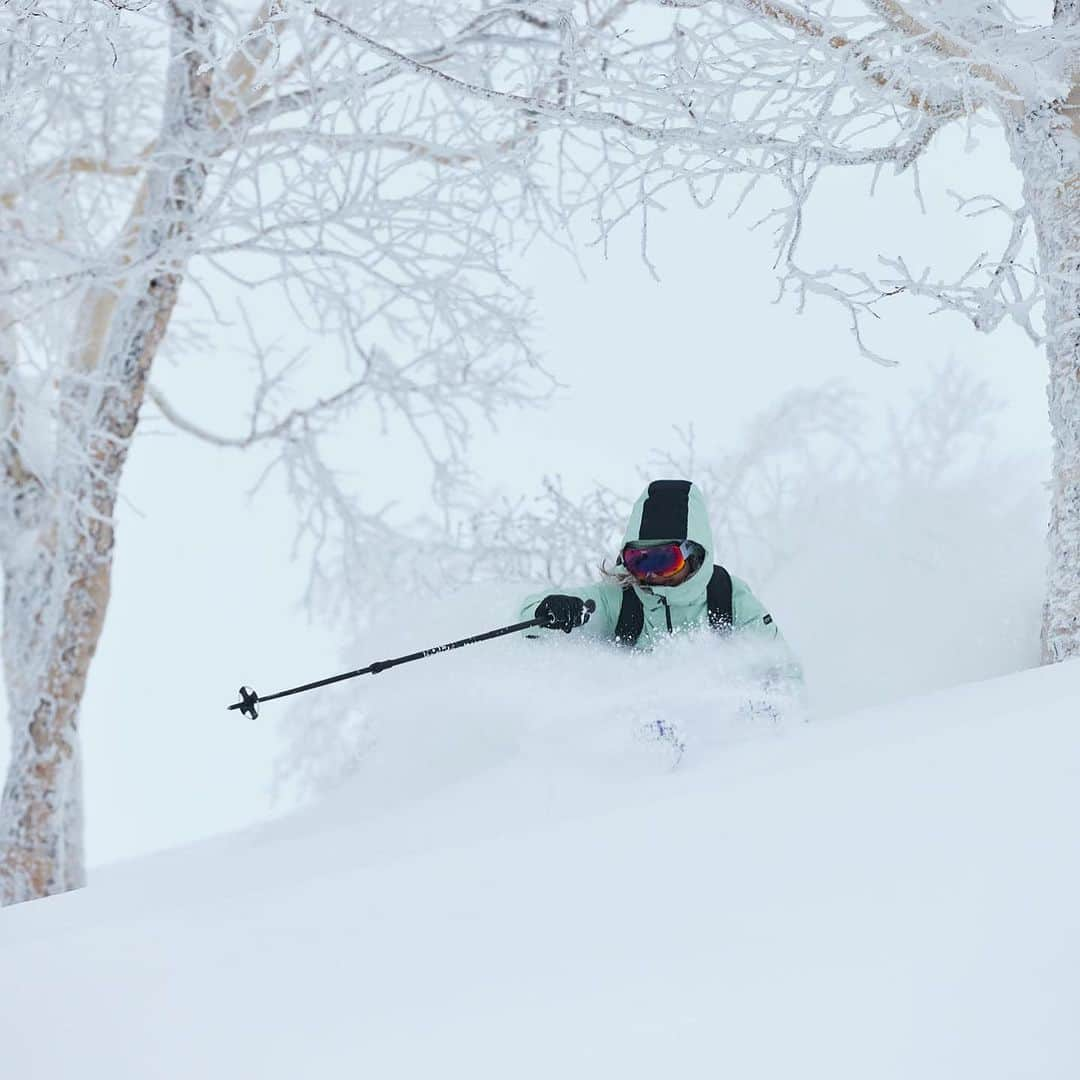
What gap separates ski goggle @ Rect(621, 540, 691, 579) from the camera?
14.9 feet

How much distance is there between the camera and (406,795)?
4.07 metres

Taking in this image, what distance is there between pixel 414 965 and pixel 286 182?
5100mm

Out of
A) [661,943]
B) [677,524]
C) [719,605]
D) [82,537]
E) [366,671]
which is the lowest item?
[661,943]

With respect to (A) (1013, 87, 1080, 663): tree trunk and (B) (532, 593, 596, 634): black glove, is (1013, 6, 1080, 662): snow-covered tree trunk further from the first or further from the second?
(B) (532, 593, 596, 634): black glove

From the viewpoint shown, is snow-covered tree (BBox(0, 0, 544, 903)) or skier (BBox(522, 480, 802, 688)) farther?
snow-covered tree (BBox(0, 0, 544, 903))

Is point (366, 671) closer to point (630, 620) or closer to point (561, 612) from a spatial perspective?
point (561, 612)

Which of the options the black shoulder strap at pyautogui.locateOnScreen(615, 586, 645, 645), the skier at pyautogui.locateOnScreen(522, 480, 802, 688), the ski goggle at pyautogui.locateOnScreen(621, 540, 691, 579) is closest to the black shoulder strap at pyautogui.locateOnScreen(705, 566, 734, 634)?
the skier at pyautogui.locateOnScreen(522, 480, 802, 688)

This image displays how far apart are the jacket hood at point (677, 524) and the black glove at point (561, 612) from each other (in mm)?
351

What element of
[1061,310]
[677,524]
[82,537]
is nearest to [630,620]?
[677,524]

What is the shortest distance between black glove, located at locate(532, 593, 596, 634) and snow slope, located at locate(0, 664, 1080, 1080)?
1.38m

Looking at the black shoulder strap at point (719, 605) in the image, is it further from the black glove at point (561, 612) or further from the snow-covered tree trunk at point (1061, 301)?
the snow-covered tree trunk at point (1061, 301)

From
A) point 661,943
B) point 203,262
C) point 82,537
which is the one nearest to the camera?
point 661,943

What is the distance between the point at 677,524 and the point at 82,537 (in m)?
3.79

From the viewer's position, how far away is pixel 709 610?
462cm
